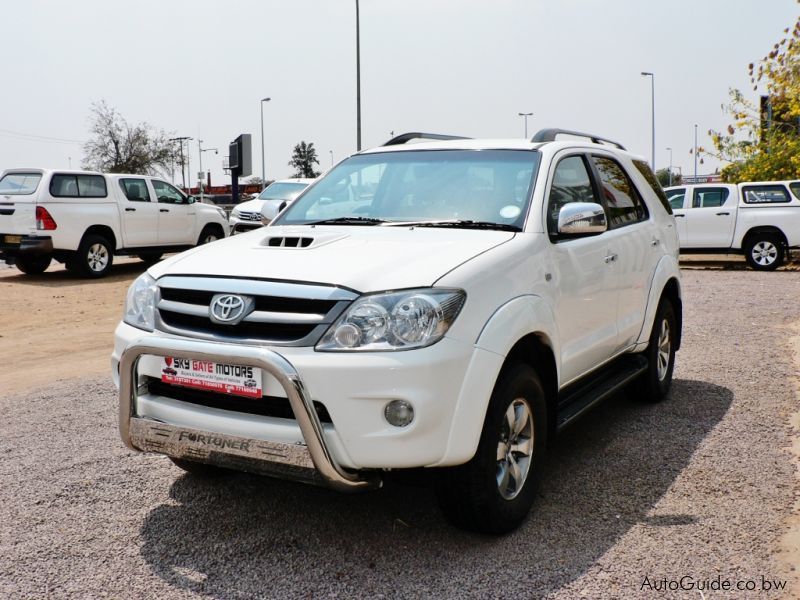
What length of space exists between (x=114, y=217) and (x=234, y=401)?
42.4 ft

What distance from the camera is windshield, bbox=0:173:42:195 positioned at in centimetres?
1414

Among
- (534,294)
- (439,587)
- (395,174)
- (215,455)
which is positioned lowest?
(439,587)

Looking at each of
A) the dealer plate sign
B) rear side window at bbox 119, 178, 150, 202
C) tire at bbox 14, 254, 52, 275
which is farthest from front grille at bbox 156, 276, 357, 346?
rear side window at bbox 119, 178, 150, 202

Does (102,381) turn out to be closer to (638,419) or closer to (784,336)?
(638,419)

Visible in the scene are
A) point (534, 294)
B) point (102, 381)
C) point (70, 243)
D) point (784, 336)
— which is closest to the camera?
point (534, 294)

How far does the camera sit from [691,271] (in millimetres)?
17250

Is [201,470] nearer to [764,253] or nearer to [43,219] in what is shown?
[43,219]

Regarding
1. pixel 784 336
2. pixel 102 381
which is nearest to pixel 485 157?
pixel 102 381

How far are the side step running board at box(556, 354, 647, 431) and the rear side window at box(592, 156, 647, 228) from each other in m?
0.90

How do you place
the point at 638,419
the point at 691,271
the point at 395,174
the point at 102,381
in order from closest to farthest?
the point at 395,174, the point at 638,419, the point at 102,381, the point at 691,271

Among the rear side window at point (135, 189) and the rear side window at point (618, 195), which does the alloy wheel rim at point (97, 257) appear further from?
the rear side window at point (618, 195)

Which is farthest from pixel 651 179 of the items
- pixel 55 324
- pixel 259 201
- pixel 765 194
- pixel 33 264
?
pixel 259 201

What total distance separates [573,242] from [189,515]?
7.75 feet

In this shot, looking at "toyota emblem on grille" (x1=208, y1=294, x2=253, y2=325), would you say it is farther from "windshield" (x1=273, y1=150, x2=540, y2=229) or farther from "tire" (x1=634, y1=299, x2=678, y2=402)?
"tire" (x1=634, y1=299, x2=678, y2=402)
